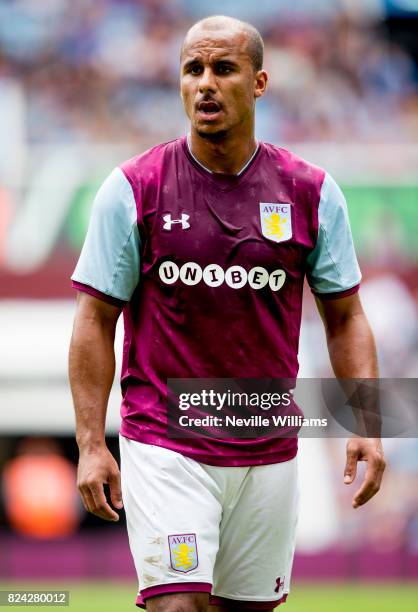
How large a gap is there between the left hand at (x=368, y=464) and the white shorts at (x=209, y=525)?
0.23 metres

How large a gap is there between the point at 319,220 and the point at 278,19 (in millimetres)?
10183

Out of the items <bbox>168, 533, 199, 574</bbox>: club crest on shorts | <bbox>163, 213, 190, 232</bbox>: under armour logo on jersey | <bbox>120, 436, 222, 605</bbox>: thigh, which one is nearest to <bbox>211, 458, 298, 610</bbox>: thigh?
<bbox>120, 436, 222, 605</bbox>: thigh

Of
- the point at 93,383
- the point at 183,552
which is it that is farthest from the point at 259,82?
the point at 183,552

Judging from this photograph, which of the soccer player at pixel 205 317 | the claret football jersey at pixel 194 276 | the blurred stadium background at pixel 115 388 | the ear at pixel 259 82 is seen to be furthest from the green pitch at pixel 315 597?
the ear at pixel 259 82

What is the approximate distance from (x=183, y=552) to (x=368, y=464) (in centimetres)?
72

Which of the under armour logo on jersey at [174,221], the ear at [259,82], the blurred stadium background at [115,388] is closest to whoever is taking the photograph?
the under armour logo on jersey at [174,221]

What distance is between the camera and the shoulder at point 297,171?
171 inches

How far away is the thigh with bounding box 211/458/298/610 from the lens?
13.9 ft

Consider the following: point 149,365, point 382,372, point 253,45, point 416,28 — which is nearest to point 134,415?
point 149,365

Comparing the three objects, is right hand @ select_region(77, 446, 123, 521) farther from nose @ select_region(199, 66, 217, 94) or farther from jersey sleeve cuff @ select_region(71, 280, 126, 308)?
nose @ select_region(199, 66, 217, 94)

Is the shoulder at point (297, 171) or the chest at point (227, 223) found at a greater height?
the shoulder at point (297, 171)

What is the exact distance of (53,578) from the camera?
35.2 feet

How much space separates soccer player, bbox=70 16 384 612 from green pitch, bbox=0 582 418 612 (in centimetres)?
509

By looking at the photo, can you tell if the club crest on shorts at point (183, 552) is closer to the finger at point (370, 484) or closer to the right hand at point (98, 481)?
the right hand at point (98, 481)
